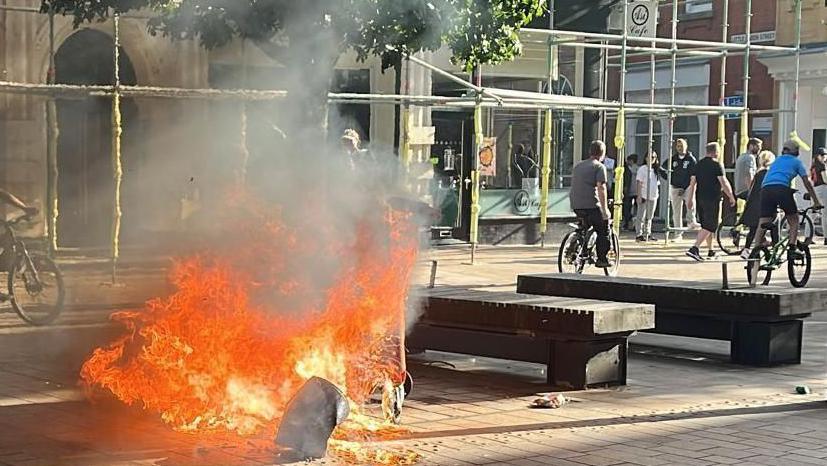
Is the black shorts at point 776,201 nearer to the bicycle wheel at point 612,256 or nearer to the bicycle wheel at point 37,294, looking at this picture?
the bicycle wheel at point 612,256

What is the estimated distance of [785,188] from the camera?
14.2 meters

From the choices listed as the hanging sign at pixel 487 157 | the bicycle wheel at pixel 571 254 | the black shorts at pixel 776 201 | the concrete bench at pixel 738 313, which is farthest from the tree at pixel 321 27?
the hanging sign at pixel 487 157

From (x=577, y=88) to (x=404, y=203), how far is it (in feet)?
57.0

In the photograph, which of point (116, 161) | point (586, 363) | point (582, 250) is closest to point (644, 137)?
point (582, 250)

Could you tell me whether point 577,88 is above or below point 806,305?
above

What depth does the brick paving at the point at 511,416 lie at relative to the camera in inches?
236

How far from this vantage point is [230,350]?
643 cm

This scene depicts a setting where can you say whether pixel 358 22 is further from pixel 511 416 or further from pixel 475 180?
pixel 475 180

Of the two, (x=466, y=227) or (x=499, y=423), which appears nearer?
(x=499, y=423)

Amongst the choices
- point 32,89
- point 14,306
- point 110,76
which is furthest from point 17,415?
point 110,76

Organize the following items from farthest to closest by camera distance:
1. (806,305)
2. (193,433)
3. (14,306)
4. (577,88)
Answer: (577,88), (14,306), (806,305), (193,433)

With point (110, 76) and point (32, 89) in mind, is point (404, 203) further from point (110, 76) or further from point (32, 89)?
point (110, 76)

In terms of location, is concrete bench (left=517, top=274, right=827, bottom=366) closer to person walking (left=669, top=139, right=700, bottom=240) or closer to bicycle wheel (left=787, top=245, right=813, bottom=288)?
bicycle wheel (left=787, top=245, right=813, bottom=288)

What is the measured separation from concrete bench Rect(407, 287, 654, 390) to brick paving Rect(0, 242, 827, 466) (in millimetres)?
185
